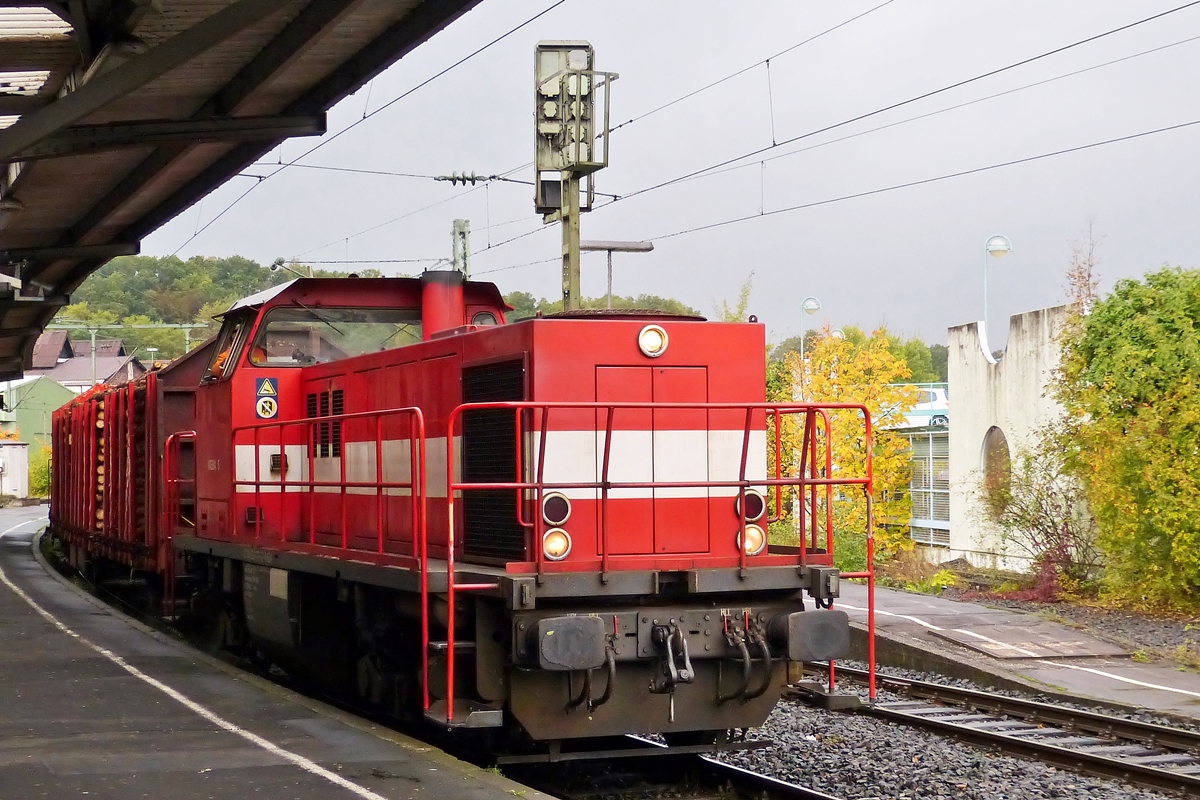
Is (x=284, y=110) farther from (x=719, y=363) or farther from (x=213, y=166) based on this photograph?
(x=719, y=363)

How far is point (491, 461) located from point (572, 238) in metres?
9.95

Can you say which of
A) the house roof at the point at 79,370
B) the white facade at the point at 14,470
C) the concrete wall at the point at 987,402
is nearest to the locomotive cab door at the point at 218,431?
the concrete wall at the point at 987,402

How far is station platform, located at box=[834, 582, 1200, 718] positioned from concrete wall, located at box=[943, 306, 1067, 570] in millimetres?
5731

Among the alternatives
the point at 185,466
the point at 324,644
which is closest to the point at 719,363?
the point at 324,644

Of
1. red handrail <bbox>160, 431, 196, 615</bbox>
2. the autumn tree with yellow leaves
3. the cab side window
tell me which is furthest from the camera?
the autumn tree with yellow leaves

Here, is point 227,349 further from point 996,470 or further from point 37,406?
point 37,406

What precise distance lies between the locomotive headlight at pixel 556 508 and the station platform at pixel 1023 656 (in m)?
5.40

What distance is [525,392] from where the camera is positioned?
6941 mm

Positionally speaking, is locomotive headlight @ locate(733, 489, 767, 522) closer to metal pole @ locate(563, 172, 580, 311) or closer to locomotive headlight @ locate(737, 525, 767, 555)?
locomotive headlight @ locate(737, 525, 767, 555)

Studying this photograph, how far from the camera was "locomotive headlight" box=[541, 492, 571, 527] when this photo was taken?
672cm

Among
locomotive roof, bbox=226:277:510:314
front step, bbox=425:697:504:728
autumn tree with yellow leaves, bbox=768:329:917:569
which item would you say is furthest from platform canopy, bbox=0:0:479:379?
autumn tree with yellow leaves, bbox=768:329:917:569

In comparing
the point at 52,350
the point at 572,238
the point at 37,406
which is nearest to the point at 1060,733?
the point at 572,238

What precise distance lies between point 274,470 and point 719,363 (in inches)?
172

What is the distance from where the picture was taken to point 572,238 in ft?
55.3
